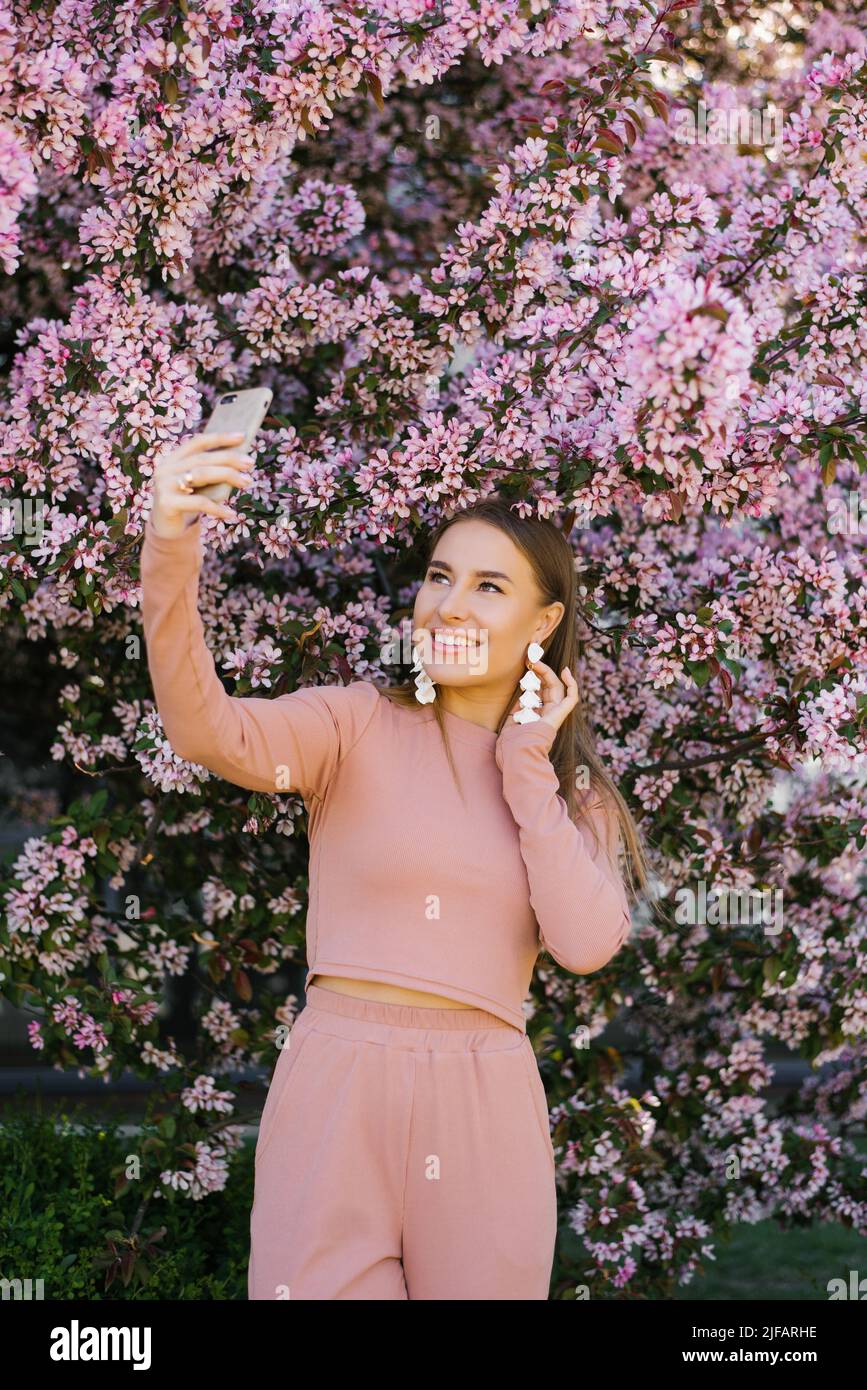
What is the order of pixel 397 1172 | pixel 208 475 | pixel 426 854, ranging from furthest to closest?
pixel 426 854 → pixel 397 1172 → pixel 208 475

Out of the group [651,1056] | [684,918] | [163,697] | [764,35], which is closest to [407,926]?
[163,697]

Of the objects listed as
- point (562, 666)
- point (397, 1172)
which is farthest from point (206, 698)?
point (562, 666)

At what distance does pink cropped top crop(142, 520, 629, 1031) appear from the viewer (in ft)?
7.82

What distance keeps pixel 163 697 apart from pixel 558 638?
0.97 m

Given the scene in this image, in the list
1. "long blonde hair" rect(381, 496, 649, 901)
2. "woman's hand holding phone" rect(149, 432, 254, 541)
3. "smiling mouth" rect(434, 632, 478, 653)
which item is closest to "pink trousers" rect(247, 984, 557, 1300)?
"long blonde hair" rect(381, 496, 649, 901)

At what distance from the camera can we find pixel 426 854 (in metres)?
2.42

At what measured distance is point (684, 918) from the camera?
12.1 ft

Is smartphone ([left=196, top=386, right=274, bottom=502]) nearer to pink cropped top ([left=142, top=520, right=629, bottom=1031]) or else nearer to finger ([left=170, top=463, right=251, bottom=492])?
finger ([left=170, top=463, right=251, bottom=492])

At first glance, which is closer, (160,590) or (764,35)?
(160,590)

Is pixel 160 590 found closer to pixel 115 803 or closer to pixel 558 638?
pixel 558 638

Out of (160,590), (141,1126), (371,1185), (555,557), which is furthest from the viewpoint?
(141,1126)

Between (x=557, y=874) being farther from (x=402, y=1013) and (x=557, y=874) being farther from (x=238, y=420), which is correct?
(x=238, y=420)

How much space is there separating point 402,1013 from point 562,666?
82cm
